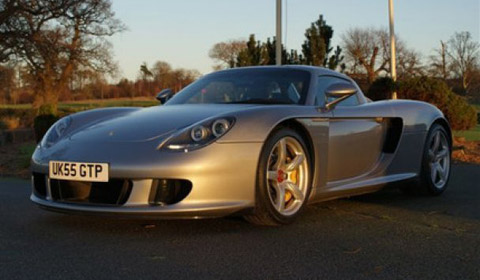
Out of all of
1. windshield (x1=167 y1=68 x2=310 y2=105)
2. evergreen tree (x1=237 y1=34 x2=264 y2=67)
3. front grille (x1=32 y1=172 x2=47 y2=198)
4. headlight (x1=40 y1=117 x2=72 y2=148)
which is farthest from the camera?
evergreen tree (x1=237 y1=34 x2=264 y2=67)

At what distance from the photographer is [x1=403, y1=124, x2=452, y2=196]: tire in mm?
5445

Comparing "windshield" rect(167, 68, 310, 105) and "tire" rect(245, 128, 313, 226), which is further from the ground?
"windshield" rect(167, 68, 310, 105)

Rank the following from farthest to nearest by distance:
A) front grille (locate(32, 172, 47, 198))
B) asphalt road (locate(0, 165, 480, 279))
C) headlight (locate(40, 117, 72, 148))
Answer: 1. headlight (locate(40, 117, 72, 148))
2. front grille (locate(32, 172, 47, 198))
3. asphalt road (locate(0, 165, 480, 279))

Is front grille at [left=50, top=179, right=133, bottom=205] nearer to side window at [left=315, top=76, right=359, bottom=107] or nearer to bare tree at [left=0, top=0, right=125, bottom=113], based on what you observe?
side window at [left=315, top=76, right=359, bottom=107]

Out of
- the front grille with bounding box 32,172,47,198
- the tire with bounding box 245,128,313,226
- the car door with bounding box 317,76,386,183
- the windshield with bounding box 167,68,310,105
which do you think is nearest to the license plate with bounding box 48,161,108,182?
the front grille with bounding box 32,172,47,198

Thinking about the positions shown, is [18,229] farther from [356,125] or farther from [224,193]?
[356,125]

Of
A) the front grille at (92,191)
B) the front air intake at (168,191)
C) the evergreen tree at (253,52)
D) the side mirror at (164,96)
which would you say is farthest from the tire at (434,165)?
the evergreen tree at (253,52)

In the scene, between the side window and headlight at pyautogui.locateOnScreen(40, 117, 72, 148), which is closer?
headlight at pyautogui.locateOnScreen(40, 117, 72, 148)

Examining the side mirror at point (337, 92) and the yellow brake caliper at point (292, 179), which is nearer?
the yellow brake caliper at point (292, 179)

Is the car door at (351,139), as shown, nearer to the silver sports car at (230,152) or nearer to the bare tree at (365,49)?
the silver sports car at (230,152)

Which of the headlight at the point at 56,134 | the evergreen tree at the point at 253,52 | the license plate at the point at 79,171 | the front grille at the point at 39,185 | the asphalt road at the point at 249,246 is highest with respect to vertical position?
the evergreen tree at the point at 253,52

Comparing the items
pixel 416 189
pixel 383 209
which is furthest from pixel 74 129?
pixel 416 189

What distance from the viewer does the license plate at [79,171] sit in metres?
3.43

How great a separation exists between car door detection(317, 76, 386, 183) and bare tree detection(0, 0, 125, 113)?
23.5 m
